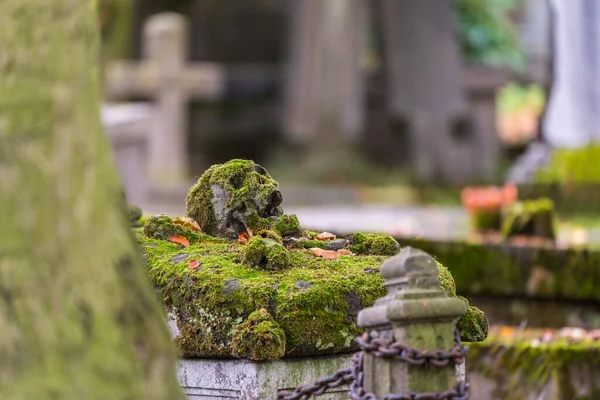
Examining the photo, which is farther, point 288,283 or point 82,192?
point 288,283

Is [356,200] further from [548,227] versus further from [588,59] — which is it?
[548,227]

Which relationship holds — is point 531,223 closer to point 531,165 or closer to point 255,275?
point 255,275

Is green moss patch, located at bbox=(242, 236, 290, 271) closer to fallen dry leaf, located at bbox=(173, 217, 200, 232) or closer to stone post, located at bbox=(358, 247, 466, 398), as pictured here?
fallen dry leaf, located at bbox=(173, 217, 200, 232)

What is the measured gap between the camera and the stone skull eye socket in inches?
181

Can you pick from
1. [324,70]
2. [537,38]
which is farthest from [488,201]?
[537,38]

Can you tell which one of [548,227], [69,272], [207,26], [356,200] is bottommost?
[69,272]

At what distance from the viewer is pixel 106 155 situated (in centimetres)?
296

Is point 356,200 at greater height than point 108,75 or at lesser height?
lesser

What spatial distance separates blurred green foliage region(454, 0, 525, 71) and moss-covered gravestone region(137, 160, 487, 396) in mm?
18852

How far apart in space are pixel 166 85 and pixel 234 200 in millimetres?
13600

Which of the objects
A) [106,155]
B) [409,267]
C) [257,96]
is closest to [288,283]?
[409,267]

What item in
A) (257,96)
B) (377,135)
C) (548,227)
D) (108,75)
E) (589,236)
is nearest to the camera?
(548,227)

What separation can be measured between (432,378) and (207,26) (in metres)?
17.8

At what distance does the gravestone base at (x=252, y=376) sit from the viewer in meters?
4.06
